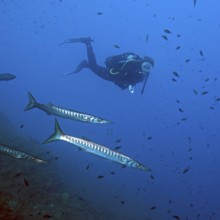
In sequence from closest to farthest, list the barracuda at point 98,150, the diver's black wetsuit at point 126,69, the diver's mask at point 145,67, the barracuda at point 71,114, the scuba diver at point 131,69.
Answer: the barracuda at point 98,150 → the barracuda at point 71,114 → the diver's mask at point 145,67 → the scuba diver at point 131,69 → the diver's black wetsuit at point 126,69

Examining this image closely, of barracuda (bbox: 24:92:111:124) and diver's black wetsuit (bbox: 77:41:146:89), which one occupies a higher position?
barracuda (bbox: 24:92:111:124)

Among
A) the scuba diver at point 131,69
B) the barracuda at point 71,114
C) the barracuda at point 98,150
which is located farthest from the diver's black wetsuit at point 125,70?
the barracuda at point 98,150

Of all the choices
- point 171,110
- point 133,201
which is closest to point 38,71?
point 171,110

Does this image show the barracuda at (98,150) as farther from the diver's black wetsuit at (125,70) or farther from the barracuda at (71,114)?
the diver's black wetsuit at (125,70)

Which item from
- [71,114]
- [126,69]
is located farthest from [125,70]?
[71,114]

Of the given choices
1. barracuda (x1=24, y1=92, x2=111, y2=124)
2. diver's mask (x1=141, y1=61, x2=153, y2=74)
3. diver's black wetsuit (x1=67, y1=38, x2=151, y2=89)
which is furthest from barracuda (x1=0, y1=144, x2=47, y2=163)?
diver's mask (x1=141, y1=61, x2=153, y2=74)

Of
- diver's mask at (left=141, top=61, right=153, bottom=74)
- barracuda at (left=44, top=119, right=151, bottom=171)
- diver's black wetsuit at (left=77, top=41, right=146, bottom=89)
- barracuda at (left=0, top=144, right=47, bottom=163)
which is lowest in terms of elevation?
diver's black wetsuit at (left=77, top=41, right=146, bottom=89)

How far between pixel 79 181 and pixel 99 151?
18012 millimetres

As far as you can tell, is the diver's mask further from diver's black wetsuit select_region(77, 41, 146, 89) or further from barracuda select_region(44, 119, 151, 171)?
barracuda select_region(44, 119, 151, 171)

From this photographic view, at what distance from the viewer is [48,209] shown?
10898 mm

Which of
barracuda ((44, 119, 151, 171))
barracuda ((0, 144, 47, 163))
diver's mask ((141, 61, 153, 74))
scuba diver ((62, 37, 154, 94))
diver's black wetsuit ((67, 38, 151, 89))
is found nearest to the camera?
barracuda ((0, 144, 47, 163))

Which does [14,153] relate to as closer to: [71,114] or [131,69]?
[71,114]

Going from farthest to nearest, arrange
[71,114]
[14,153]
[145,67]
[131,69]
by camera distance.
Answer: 1. [131,69]
2. [145,67]
3. [71,114]
4. [14,153]

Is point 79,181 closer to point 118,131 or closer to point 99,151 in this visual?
point 99,151
